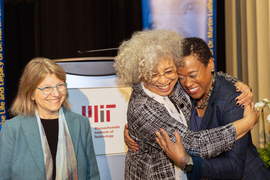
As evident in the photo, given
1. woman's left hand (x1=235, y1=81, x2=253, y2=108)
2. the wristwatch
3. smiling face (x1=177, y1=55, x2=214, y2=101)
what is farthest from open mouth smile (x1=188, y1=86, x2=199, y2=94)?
the wristwatch

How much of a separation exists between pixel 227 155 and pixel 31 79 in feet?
4.09

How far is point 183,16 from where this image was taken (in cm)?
334

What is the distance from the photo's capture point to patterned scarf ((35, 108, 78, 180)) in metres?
1.62

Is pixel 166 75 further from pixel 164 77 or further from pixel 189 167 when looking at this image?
pixel 189 167

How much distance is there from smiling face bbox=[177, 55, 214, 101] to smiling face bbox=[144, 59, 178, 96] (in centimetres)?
7

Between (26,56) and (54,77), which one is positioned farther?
(26,56)

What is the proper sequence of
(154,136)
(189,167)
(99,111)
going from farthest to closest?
(99,111) < (154,136) < (189,167)

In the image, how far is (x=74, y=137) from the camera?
1727 millimetres

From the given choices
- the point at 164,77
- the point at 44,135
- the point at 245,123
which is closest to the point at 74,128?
the point at 44,135

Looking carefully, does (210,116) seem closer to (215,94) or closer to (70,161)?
(215,94)

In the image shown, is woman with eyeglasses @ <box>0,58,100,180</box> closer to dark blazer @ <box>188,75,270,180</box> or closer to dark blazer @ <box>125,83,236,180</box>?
dark blazer @ <box>125,83,236,180</box>

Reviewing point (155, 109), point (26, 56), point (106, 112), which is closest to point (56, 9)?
point (26, 56)

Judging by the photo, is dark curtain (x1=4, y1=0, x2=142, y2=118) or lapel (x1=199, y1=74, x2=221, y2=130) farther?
dark curtain (x1=4, y1=0, x2=142, y2=118)

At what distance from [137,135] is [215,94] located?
55 centimetres
